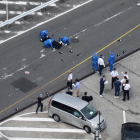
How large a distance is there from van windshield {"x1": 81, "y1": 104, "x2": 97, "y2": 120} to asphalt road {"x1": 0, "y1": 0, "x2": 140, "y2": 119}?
484cm

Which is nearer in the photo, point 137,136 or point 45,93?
point 137,136

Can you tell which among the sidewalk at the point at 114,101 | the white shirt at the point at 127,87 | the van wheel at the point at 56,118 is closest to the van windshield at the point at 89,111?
the sidewalk at the point at 114,101

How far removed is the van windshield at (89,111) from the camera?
2645cm

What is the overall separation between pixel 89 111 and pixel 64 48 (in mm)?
10351

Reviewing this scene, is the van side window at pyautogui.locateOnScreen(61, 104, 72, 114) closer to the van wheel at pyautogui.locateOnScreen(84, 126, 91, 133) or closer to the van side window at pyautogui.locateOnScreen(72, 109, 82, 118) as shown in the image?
the van side window at pyautogui.locateOnScreen(72, 109, 82, 118)

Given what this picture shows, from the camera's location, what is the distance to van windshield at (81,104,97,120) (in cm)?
2645

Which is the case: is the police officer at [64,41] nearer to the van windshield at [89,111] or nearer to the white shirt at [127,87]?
the white shirt at [127,87]

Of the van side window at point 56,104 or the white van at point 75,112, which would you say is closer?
the white van at point 75,112

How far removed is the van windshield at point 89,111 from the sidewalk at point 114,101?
1391 millimetres

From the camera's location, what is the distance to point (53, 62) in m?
34.0

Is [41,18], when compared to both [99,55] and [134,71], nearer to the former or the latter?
[99,55]

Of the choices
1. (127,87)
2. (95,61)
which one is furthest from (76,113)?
(95,61)

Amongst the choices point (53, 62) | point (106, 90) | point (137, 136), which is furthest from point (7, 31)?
point (137, 136)

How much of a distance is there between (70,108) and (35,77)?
21.8 feet
